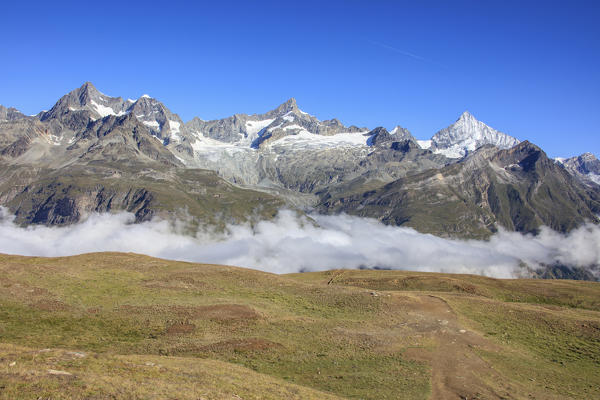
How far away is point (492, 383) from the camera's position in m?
42.3

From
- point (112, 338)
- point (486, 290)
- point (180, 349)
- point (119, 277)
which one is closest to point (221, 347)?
point (180, 349)

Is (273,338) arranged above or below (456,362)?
below

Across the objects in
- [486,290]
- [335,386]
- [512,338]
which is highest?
[486,290]

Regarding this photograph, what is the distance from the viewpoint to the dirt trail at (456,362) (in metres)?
40.3

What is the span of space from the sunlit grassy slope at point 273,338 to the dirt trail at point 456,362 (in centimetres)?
22

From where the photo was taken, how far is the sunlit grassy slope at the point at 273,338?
34.7 meters

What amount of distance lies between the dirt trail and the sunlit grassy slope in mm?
223

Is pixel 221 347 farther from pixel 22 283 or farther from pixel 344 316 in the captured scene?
pixel 22 283

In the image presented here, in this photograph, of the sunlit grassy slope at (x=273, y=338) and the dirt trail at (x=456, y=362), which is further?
the dirt trail at (x=456, y=362)

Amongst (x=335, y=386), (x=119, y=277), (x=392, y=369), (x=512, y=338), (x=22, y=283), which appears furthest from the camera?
(x=119, y=277)

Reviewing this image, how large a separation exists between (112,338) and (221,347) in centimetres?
1384

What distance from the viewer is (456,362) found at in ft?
155

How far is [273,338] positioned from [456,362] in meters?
22.6

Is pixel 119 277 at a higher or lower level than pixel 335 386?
higher
